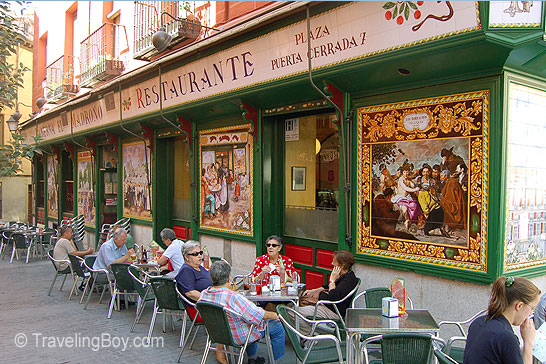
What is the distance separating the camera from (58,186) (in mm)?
18422

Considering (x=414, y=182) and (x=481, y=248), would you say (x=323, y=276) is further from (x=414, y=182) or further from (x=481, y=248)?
(x=481, y=248)

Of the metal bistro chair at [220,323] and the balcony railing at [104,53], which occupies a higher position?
the balcony railing at [104,53]

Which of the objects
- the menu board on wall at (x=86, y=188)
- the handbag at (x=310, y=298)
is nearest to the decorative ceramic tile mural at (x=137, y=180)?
the menu board on wall at (x=86, y=188)

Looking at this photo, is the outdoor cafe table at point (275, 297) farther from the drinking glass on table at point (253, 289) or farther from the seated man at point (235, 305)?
the seated man at point (235, 305)

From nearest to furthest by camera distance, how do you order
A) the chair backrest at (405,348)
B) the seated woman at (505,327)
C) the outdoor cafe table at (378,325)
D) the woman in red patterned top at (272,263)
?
the seated woman at (505,327) < the chair backrest at (405,348) < the outdoor cafe table at (378,325) < the woman in red patterned top at (272,263)

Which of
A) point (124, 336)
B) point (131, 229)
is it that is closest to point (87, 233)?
point (131, 229)

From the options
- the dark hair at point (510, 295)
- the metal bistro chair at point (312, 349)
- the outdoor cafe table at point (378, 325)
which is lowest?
the metal bistro chair at point (312, 349)

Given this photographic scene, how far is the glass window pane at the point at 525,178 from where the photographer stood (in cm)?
524

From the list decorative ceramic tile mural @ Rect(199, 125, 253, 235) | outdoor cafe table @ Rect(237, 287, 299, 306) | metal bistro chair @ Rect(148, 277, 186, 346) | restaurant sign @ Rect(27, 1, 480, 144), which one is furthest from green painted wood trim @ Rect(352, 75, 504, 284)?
decorative ceramic tile mural @ Rect(199, 125, 253, 235)

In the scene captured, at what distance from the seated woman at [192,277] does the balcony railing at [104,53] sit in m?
8.95

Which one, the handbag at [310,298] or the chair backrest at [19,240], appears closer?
the handbag at [310,298]

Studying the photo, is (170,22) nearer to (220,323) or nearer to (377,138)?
(377,138)

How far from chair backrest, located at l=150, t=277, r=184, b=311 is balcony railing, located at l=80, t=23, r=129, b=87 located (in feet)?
29.0

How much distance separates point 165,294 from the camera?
6266 mm
